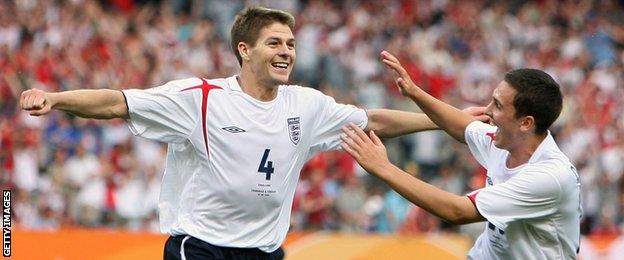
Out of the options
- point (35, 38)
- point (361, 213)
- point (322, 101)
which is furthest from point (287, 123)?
point (35, 38)

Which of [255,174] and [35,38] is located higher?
[35,38]

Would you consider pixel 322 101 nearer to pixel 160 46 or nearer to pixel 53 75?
pixel 53 75

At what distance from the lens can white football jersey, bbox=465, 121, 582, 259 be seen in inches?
315

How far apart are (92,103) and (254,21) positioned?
121cm

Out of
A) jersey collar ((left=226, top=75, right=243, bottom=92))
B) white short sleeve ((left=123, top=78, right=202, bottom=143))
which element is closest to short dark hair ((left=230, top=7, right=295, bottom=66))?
jersey collar ((left=226, top=75, right=243, bottom=92))

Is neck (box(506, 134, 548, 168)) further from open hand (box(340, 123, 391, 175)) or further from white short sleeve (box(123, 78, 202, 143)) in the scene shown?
white short sleeve (box(123, 78, 202, 143))

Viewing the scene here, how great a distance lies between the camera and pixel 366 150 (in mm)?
7852

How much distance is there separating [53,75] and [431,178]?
523 cm

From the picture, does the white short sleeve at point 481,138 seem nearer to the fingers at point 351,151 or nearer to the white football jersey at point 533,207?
the white football jersey at point 533,207

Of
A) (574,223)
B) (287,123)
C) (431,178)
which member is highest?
(431,178)

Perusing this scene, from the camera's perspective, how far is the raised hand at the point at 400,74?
8648 mm

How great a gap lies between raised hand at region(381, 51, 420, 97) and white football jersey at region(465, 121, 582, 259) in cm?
73

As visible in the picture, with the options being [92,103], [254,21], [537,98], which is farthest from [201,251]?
[537,98]

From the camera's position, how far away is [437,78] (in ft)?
67.0
